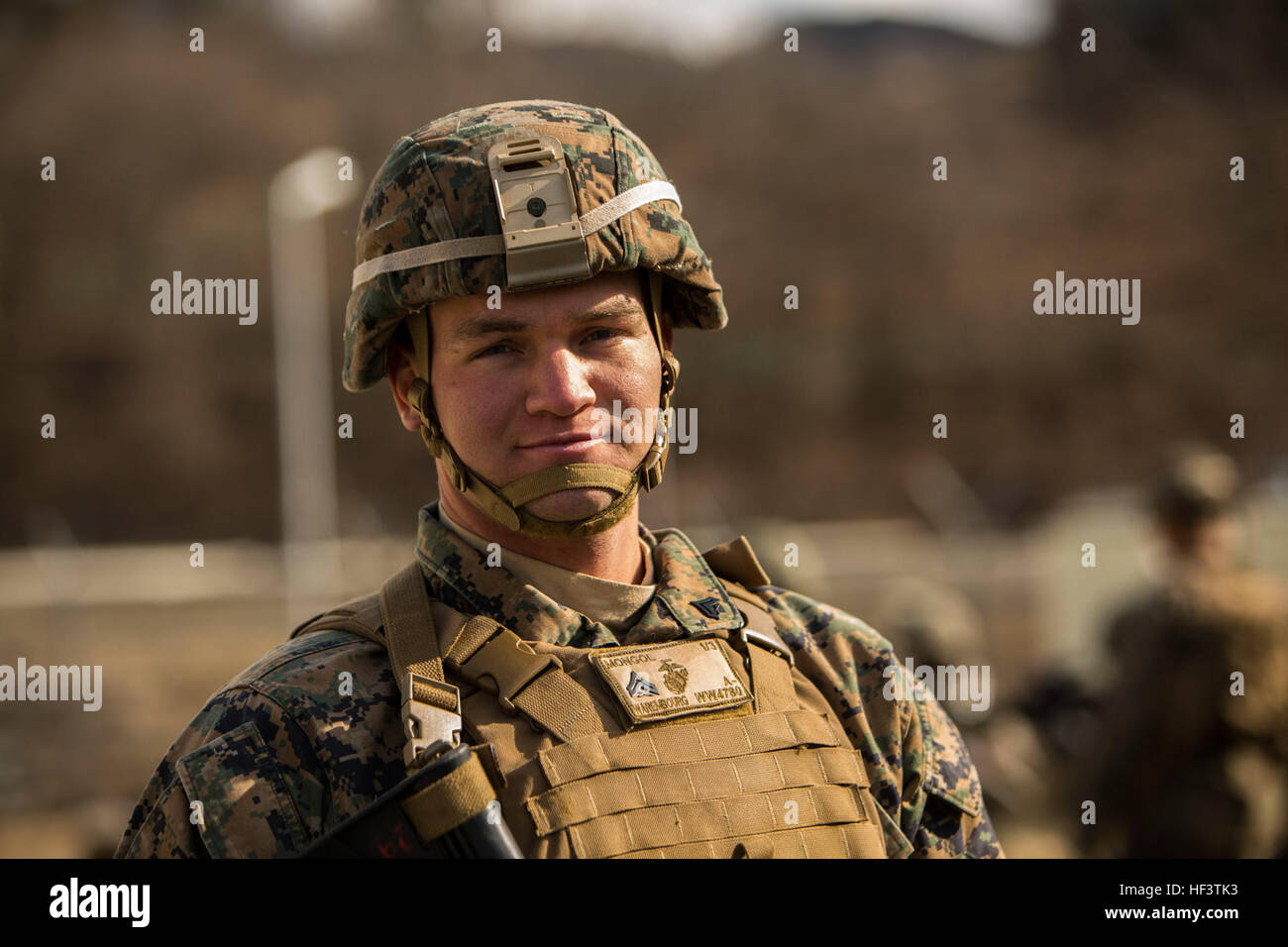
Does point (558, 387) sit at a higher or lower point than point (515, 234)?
lower

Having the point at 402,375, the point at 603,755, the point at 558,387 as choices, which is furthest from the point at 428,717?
the point at 402,375

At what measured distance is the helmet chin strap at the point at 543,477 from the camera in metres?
2.81

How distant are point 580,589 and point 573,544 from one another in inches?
3.9

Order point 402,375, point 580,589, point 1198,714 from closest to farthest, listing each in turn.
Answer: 1. point 580,589
2. point 402,375
3. point 1198,714

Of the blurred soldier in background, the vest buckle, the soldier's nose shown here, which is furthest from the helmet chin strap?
the blurred soldier in background

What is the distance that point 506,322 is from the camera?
2811 millimetres

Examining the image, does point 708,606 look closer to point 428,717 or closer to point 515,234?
point 428,717

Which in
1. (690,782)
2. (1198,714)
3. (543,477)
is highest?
(543,477)

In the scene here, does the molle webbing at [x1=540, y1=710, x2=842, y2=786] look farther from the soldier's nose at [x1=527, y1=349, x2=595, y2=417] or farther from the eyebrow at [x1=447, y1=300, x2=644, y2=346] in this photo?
the eyebrow at [x1=447, y1=300, x2=644, y2=346]

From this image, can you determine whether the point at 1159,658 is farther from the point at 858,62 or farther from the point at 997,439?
the point at 858,62

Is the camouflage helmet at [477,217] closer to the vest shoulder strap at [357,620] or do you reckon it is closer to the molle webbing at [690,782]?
the vest shoulder strap at [357,620]

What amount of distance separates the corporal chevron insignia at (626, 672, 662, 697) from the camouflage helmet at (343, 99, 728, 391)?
81cm

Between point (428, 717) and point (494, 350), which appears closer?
point (428, 717)

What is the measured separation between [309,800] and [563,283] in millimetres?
1125
